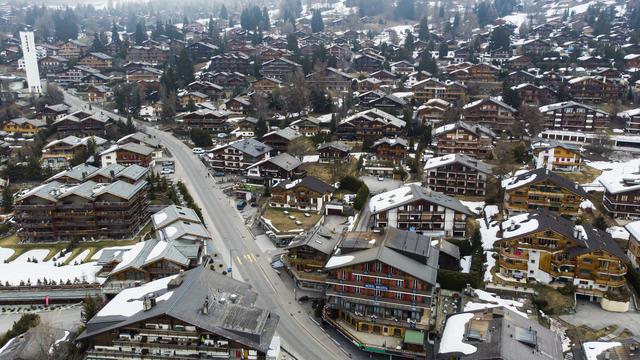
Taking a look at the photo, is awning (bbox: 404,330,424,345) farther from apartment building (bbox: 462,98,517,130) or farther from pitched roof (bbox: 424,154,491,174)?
apartment building (bbox: 462,98,517,130)

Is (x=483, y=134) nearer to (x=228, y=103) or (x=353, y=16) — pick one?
(x=228, y=103)

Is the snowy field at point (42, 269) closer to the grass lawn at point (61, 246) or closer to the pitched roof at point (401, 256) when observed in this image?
the grass lawn at point (61, 246)

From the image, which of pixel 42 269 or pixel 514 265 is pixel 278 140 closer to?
pixel 42 269

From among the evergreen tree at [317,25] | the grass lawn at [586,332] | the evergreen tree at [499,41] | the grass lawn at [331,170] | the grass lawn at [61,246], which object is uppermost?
the evergreen tree at [317,25]

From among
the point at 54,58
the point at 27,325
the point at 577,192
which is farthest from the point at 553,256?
the point at 54,58

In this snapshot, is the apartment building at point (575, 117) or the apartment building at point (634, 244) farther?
the apartment building at point (575, 117)

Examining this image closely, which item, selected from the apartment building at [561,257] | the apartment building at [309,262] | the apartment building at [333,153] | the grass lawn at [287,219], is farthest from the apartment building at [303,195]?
the apartment building at [561,257]
